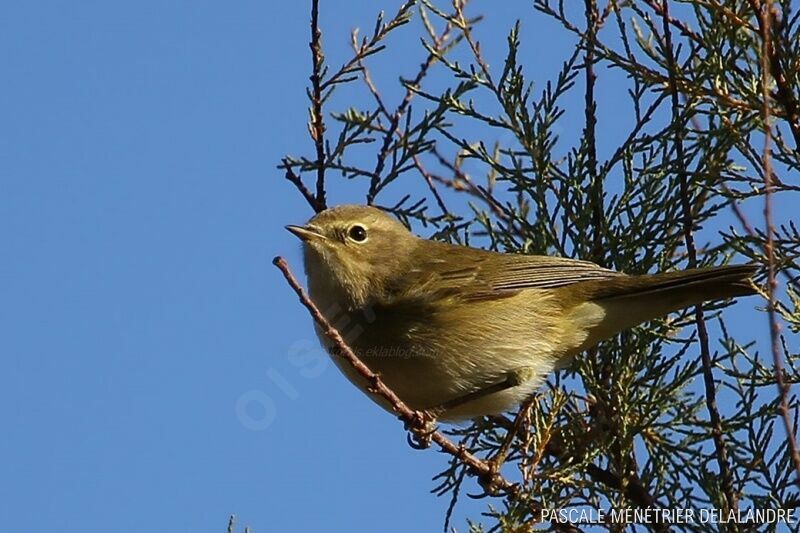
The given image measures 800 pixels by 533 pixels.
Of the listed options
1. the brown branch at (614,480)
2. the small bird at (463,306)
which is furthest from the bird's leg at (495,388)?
the brown branch at (614,480)

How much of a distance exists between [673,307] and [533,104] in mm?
1113

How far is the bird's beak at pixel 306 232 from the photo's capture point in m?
5.18

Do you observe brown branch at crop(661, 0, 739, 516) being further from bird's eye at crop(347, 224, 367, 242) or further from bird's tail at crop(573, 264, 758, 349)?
bird's eye at crop(347, 224, 367, 242)

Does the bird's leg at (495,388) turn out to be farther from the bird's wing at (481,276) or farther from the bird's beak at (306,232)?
the bird's beak at (306,232)

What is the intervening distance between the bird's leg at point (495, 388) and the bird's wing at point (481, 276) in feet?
1.40

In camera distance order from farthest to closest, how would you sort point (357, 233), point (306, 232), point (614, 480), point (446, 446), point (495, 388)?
point (357, 233), point (306, 232), point (495, 388), point (614, 480), point (446, 446)

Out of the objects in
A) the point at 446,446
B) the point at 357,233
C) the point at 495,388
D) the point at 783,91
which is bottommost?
the point at 446,446

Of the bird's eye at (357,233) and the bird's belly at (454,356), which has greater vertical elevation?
the bird's eye at (357,233)

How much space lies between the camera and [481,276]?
533 centimetres

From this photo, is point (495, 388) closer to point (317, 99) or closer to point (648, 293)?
point (648, 293)

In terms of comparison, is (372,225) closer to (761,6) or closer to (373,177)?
(373,177)

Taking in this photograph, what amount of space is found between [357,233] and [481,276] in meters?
0.65

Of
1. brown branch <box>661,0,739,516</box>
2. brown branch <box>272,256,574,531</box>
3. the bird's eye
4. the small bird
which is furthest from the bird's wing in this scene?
brown branch <box>272,256,574,531</box>

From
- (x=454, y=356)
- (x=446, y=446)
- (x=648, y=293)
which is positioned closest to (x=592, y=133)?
(x=648, y=293)
